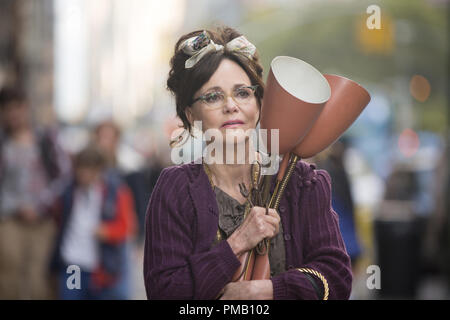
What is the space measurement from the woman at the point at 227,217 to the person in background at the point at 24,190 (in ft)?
15.5

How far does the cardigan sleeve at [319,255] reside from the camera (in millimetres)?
2090

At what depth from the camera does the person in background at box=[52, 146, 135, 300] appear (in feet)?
15.2

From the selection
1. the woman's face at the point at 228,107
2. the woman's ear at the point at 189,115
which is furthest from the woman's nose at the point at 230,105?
the woman's ear at the point at 189,115

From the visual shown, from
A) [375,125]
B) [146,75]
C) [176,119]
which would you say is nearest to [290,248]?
[176,119]

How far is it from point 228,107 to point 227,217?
0.99ft

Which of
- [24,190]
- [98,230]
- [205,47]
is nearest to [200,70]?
[205,47]

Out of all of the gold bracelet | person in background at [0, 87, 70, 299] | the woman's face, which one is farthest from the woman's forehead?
person in background at [0, 87, 70, 299]

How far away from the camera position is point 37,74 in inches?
851

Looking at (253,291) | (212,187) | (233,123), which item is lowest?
(253,291)

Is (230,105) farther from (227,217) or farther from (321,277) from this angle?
(321,277)

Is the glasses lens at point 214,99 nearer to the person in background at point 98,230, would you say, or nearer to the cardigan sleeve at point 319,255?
the cardigan sleeve at point 319,255

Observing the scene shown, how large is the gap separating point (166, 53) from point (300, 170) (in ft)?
1.81

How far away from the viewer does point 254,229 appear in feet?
6.82
